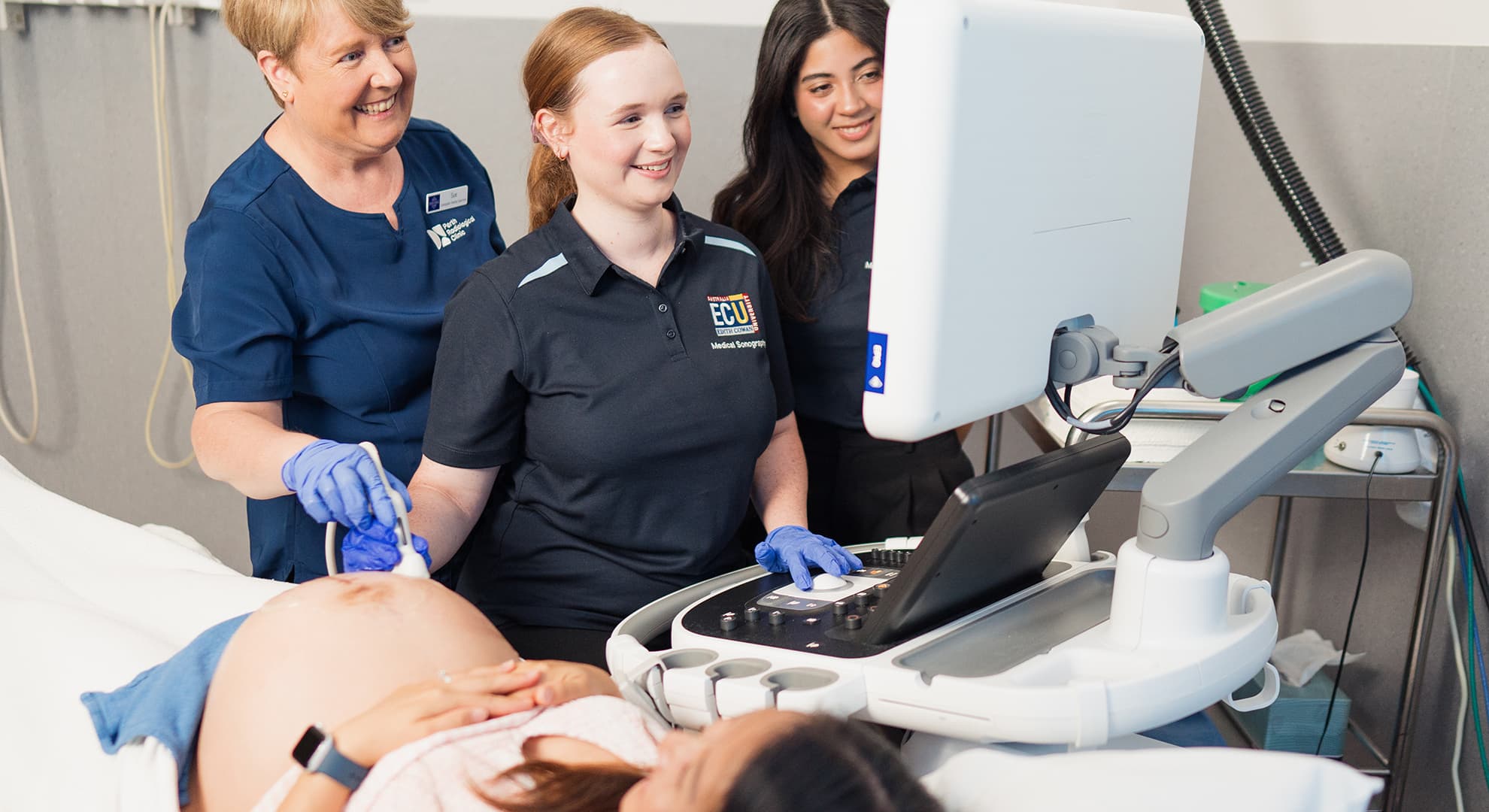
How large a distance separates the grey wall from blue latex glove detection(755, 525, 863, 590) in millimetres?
1086

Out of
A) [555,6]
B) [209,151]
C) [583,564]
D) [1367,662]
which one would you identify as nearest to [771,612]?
[583,564]

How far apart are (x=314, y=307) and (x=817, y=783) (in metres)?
1.07

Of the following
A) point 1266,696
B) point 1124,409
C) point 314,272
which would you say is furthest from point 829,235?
point 1266,696

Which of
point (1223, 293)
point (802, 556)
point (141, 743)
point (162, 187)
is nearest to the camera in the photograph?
point (141, 743)

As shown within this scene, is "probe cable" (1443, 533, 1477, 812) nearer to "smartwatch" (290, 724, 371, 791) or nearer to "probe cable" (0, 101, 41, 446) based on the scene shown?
"smartwatch" (290, 724, 371, 791)

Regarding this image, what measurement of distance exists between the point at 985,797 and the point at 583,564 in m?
0.67

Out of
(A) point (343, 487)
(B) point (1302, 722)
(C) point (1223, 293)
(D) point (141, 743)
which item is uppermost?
(C) point (1223, 293)

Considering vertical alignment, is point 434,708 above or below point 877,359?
below

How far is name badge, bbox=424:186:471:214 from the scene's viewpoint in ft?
6.00

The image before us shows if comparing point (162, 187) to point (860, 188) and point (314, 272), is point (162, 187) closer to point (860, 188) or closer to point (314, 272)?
point (314, 272)

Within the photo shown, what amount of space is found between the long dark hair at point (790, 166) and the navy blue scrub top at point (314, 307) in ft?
1.46

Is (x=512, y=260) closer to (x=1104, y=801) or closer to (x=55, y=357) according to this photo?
(x=1104, y=801)

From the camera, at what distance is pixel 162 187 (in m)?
2.75

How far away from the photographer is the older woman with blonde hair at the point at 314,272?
5.13ft
